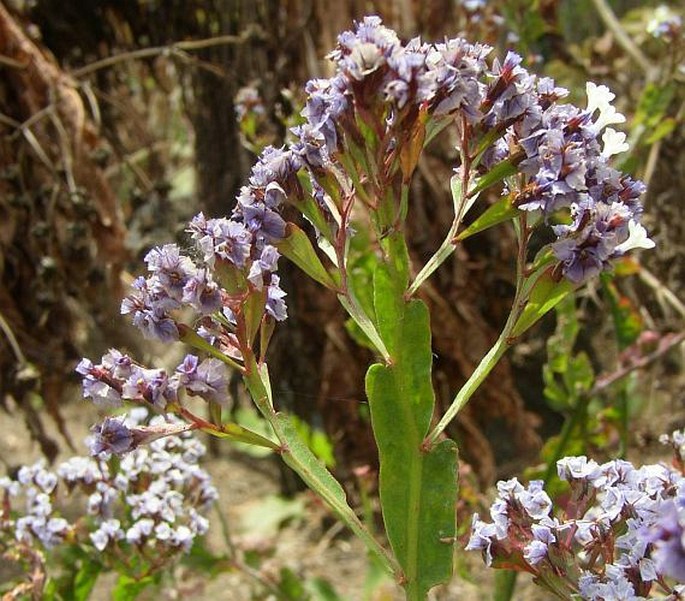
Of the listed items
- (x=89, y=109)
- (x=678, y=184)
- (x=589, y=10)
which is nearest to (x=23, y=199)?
(x=89, y=109)

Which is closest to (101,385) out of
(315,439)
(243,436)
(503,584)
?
(243,436)

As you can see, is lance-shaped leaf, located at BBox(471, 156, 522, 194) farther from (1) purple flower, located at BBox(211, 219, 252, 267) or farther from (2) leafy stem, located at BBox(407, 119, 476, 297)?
(1) purple flower, located at BBox(211, 219, 252, 267)

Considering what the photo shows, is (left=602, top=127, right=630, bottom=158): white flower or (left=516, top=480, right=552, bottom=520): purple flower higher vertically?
(left=602, top=127, right=630, bottom=158): white flower

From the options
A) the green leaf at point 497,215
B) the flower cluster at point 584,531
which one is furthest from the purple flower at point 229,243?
the flower cluster at point 584,531

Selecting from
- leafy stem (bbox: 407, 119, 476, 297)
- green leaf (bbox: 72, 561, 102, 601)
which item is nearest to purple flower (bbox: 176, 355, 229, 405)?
leafy stem (bbox: 407, 119, 476, 297)

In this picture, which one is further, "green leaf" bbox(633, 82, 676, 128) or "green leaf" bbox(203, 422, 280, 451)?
"green leaf" bbox(633, 82, 676, 128)

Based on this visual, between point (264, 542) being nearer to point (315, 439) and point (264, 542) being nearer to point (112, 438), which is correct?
point (315, 439)

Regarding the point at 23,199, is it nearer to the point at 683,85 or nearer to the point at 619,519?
the point at 683,85
